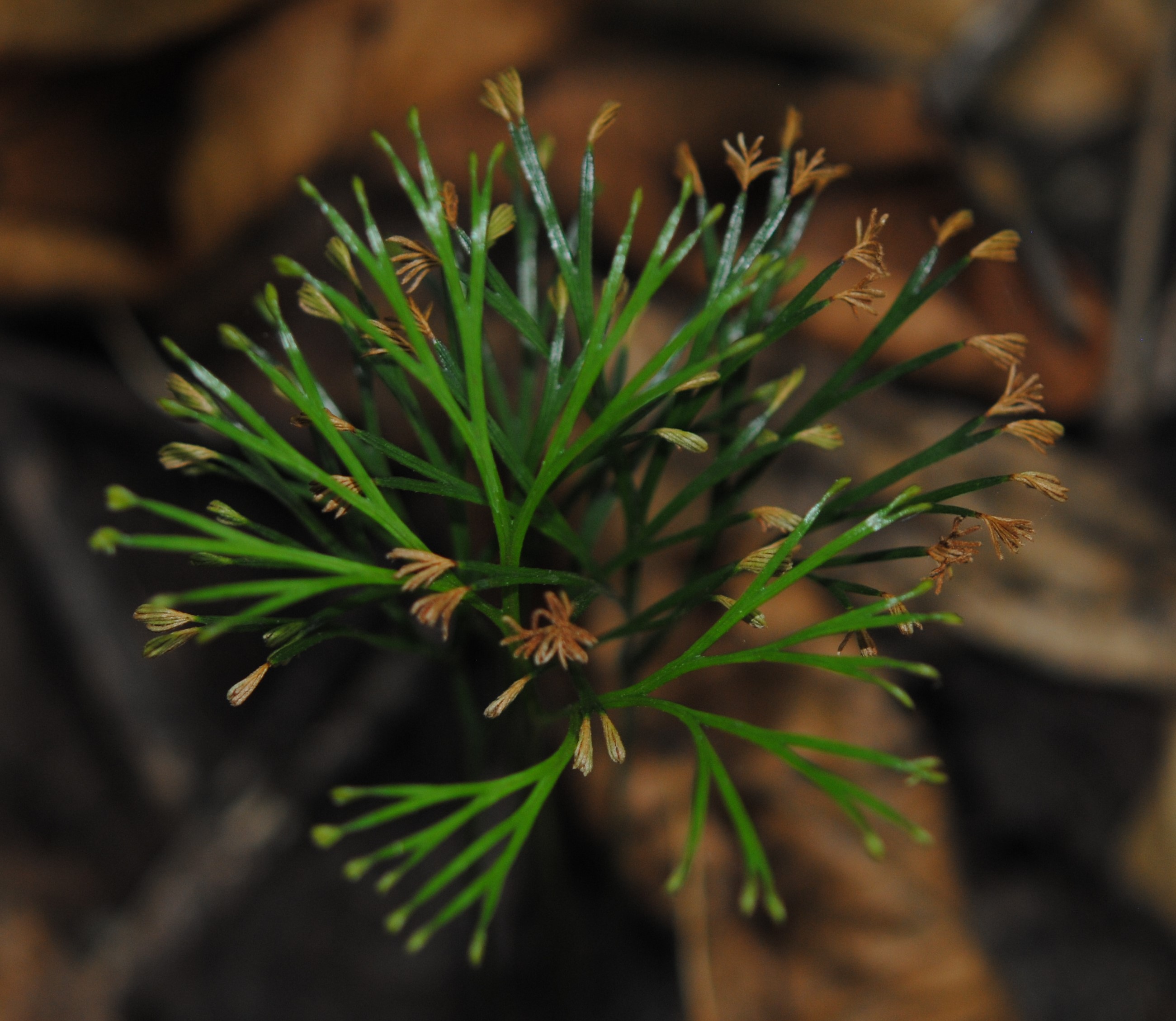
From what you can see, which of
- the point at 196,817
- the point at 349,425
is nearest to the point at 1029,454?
the point at 349,425

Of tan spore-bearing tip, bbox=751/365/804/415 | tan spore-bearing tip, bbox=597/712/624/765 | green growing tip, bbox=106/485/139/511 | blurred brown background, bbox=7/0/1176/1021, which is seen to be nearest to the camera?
green growing tip, bbox=106/485/139/511

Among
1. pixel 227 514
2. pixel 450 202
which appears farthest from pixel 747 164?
pixel 227 514

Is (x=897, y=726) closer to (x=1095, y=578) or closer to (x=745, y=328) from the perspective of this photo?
(x=1095, y=578)

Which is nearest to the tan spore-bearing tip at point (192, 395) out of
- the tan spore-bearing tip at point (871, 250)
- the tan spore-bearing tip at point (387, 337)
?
the tan spore-bearing tip at point (387, 337)

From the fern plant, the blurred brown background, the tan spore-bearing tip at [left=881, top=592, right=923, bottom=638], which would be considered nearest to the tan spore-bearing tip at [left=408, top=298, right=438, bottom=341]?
the fern plant

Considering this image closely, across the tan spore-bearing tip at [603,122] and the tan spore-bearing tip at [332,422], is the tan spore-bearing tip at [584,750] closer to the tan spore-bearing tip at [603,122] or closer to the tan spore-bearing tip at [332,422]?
the tan spore-bearing tip at [332,422]

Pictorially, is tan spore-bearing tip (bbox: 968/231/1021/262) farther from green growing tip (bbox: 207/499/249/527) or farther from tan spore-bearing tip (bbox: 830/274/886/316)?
green growing tip (bbox: 207/499/249/527)

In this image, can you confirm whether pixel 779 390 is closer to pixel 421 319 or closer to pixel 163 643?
pixel 421 319
